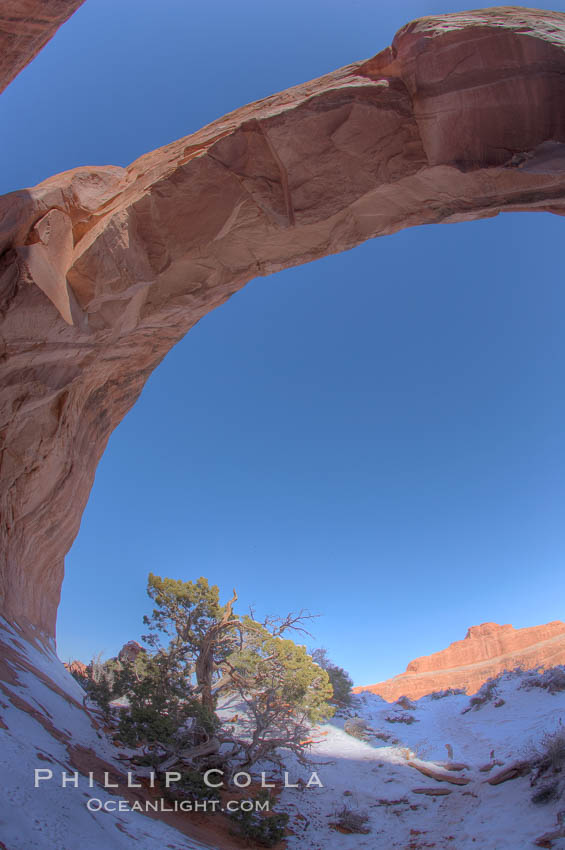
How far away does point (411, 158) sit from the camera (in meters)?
7.06

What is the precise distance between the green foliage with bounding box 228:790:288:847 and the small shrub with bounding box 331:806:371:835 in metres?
2.22

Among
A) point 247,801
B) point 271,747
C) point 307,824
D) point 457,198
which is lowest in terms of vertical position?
point 307,824

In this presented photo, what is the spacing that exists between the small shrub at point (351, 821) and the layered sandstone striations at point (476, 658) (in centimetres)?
4636

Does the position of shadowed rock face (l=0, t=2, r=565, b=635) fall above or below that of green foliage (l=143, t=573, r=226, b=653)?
above

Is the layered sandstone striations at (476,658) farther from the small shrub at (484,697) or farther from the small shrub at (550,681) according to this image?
the small shrub at (550,681)

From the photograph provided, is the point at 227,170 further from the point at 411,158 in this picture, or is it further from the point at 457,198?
the point at 457,198

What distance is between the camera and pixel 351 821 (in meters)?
10.8

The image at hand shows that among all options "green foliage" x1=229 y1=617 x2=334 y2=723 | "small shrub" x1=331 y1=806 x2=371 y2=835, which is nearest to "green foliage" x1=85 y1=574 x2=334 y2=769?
"green foliage" x1=229 y1=617 x2=334 y2=723

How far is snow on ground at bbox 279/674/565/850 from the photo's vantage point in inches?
359

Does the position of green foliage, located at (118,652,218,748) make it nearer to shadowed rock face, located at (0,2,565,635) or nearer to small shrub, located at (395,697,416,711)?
Result: shadowed rock face, located at (0,2,565,635)

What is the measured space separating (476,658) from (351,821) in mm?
74078

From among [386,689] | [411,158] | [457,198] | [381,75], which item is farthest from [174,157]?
[386,689]

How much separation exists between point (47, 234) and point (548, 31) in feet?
28.8

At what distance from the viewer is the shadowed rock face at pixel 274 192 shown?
6.23 m
